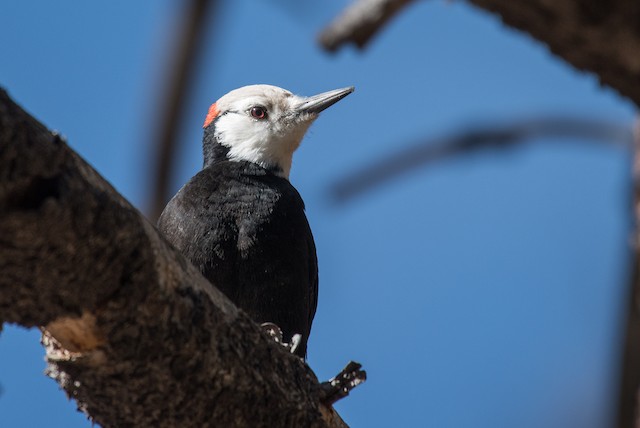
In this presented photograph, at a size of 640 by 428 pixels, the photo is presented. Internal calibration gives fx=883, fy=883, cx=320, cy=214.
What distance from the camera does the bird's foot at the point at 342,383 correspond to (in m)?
2.90

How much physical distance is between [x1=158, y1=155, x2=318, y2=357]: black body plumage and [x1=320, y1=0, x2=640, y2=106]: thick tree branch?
2.22 meters

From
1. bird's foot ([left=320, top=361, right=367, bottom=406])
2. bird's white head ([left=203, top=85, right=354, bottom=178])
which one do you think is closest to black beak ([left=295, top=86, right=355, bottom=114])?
bird's white head ([left=203, top=85, right=354, bottom=178])

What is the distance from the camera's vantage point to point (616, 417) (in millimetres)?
2178

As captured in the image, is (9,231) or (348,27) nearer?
(9,231)

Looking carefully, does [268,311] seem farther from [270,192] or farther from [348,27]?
[348,27]

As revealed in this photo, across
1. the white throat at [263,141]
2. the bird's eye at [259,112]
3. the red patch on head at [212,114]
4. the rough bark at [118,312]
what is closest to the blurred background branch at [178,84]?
the rough bark at [118,312]

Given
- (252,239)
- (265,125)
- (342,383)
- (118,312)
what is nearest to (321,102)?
(265,125)

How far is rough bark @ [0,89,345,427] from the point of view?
184 centimetres

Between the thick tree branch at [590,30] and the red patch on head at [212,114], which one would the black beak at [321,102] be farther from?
the thick tree branch at [590,30]

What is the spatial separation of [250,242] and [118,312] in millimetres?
1933

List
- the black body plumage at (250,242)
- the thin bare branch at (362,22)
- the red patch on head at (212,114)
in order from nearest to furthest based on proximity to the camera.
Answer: the thin bare branch at (362,22), the black body plumage at (250,242), the red patch on head at (212,114)

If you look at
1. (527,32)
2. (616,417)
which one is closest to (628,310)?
(616,417)

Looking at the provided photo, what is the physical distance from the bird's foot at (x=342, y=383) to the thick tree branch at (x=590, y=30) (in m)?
1.27

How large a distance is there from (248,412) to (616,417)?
104 centimetres
